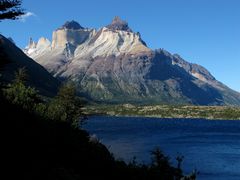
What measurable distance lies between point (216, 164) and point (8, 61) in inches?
4003

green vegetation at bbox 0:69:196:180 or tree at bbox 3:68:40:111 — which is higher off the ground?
tree at bbox 3:68:40:111

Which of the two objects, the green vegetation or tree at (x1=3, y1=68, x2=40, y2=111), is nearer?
the green vegetation

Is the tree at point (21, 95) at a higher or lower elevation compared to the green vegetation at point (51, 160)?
higher

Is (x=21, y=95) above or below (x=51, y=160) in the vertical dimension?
above

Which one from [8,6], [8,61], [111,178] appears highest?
[8,6]

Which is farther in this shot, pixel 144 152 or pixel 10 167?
pixel 144 152

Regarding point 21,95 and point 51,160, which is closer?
point 51,160

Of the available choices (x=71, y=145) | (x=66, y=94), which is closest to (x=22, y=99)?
(x=66, y=94)

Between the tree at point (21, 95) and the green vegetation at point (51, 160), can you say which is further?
the tree at point (21, 95)

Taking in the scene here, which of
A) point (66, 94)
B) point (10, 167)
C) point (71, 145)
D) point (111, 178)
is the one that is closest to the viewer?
point (10, 167)

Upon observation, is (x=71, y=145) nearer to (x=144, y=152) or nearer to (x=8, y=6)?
(x=8, y=6)

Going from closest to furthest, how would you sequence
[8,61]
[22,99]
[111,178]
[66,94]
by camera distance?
[8,61], [111,178], [22,99], [66,94]

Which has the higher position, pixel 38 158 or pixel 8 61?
pixel 8 61

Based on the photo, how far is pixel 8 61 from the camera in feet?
101
